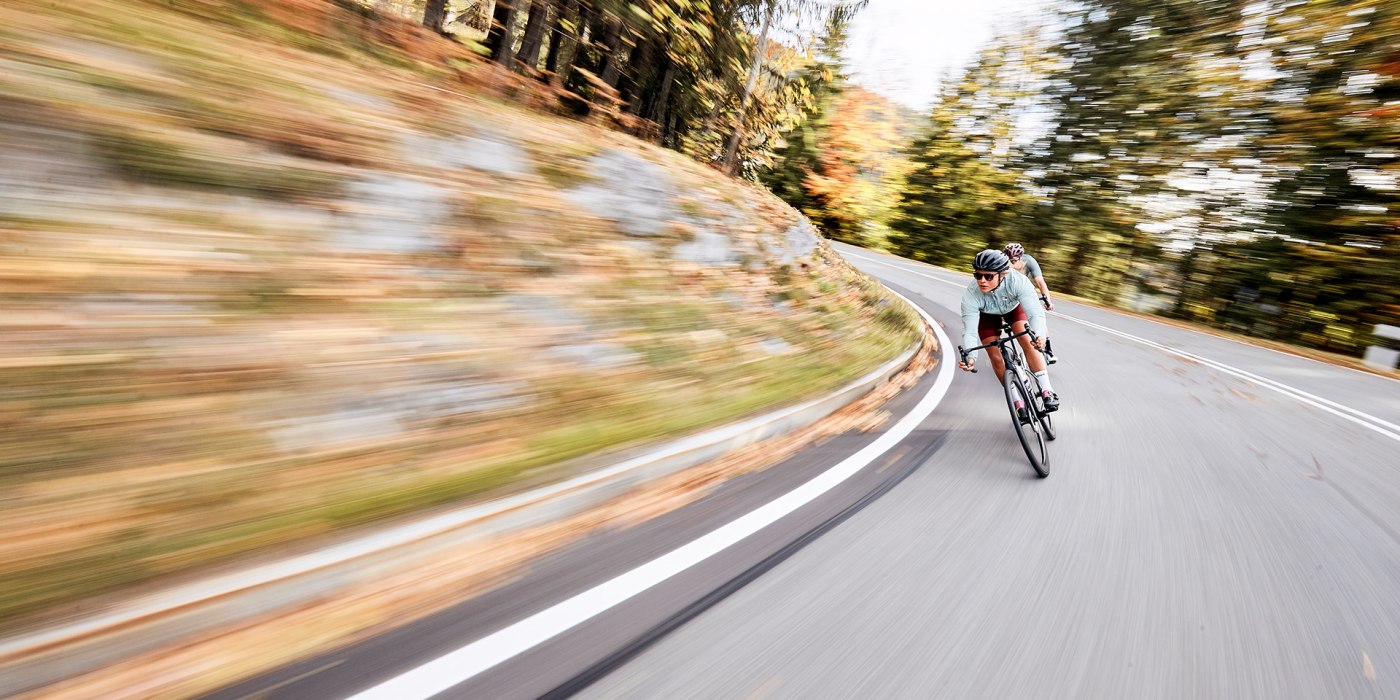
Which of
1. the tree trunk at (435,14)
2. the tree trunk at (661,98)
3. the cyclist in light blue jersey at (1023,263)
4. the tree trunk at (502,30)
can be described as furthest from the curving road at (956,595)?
the tree trunk at (661,98)

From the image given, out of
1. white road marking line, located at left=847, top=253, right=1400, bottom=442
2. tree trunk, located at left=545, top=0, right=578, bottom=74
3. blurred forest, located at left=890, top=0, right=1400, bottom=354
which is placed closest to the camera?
white road marking line, located at left=847, top=253, right=1400, bottom=442

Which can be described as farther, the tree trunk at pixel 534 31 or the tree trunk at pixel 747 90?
the tree trunk at pixel 747 90

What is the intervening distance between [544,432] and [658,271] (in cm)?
348

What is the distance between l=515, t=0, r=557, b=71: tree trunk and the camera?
9.38 metres

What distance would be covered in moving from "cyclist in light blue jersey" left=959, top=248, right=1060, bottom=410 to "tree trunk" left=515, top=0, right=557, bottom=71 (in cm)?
739

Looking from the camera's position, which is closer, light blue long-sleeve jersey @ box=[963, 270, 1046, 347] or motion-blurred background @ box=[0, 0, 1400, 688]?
motion-blurred background @ box=[0, 0, 1400, 688]

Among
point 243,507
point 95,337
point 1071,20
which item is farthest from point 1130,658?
point 1071,20

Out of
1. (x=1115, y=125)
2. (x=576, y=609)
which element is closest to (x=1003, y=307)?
(x=576, y=609)

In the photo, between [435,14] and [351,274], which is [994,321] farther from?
[435,14]

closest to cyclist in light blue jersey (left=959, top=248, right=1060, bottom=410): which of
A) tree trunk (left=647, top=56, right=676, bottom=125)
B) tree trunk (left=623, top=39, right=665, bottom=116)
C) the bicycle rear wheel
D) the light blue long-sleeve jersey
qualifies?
the light blue long-sleeve jersey

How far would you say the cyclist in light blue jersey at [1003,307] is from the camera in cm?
540

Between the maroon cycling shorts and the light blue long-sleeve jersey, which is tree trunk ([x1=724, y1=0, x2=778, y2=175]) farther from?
the light blue long-sleeve jersey

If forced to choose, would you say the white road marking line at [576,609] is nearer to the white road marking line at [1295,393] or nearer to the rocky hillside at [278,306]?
the rocky hillside at [278,306]

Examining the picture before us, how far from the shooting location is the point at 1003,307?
585cm
